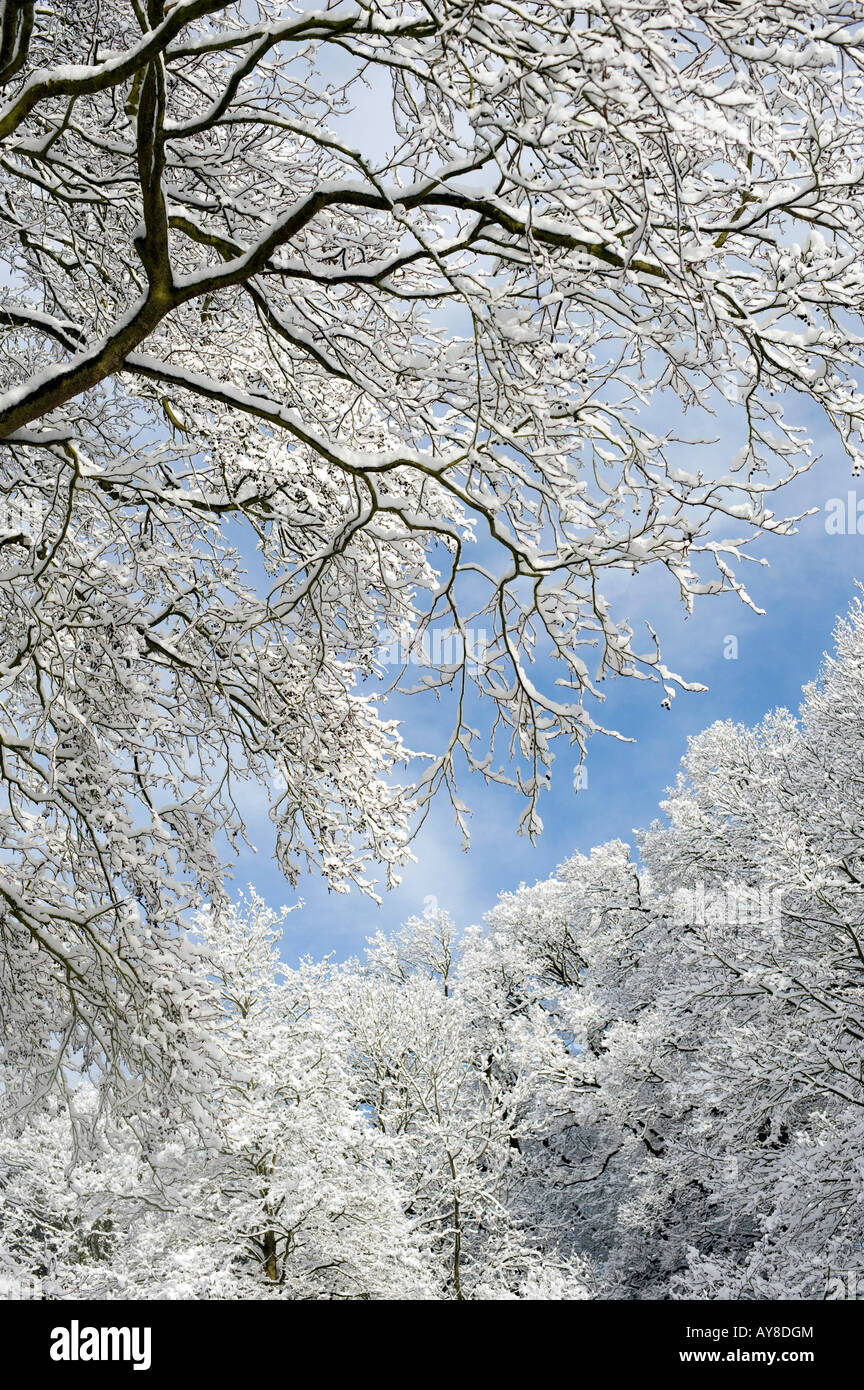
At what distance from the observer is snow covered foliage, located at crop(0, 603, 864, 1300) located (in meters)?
10.1

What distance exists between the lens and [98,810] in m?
6.03

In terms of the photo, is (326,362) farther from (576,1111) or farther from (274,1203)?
(576,1111)

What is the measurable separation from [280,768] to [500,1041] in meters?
18.4

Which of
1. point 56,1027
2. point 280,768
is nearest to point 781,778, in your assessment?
point 280,768

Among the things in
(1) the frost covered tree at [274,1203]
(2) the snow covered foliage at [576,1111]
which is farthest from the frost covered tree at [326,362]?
(1) the frost covered tree at [274,1203]

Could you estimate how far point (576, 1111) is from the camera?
723 inches

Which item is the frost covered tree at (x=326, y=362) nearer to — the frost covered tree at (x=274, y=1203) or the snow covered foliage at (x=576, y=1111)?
the snow covered foliage at (x=576, y=1111)

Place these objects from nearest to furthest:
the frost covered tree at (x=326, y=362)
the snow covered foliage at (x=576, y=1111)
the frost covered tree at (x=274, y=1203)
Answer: the frost covered tree at (x=326, y=362), the snow covered foliage at (x=576, y=1111), the frost covered tree at (x=274, y=1203)

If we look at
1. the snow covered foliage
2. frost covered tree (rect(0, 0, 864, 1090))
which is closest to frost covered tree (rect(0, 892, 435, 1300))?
the snow covered foliage

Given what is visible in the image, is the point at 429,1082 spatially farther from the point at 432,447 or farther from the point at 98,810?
the point at 432,447

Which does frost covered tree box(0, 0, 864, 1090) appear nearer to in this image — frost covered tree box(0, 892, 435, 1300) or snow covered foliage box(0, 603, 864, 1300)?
snow covered foliage box(0, 603, 864, 1300)

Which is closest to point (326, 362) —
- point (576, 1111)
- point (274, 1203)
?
point (274, 1203)

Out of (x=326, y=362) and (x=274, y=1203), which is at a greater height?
(x=326, y=362)

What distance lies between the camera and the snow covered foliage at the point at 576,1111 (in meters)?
10.1
